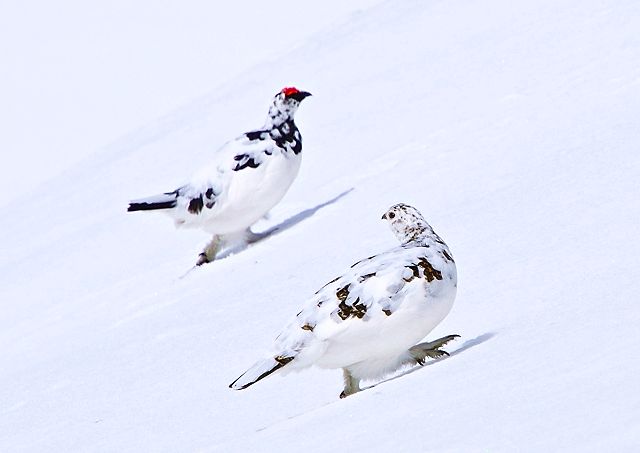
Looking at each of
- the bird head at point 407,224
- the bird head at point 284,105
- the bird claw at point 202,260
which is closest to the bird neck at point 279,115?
the bird head at point 284,105

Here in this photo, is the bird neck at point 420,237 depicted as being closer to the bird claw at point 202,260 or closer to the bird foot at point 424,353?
the bird foot at point 424,353

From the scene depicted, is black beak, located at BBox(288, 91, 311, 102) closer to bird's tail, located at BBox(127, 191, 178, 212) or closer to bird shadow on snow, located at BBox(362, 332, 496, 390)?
bird's tail, located at BBox(127, 191, 178, 212)

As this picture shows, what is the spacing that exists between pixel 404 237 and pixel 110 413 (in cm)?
170

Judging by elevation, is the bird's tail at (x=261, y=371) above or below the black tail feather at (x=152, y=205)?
below

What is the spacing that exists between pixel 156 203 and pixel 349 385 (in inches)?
152

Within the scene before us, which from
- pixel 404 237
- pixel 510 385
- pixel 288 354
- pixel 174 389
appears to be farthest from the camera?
pixel 174 389

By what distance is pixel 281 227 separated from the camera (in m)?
8.95

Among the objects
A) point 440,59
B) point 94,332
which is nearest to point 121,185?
point 440,59

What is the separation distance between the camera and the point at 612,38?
408 inches

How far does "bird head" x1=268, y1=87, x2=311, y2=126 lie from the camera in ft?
29.2

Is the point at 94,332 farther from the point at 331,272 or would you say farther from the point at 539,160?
the point at 539,160

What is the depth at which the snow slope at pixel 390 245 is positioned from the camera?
4.13m

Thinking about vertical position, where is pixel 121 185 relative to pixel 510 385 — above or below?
above

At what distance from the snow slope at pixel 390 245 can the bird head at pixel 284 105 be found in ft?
2.04
